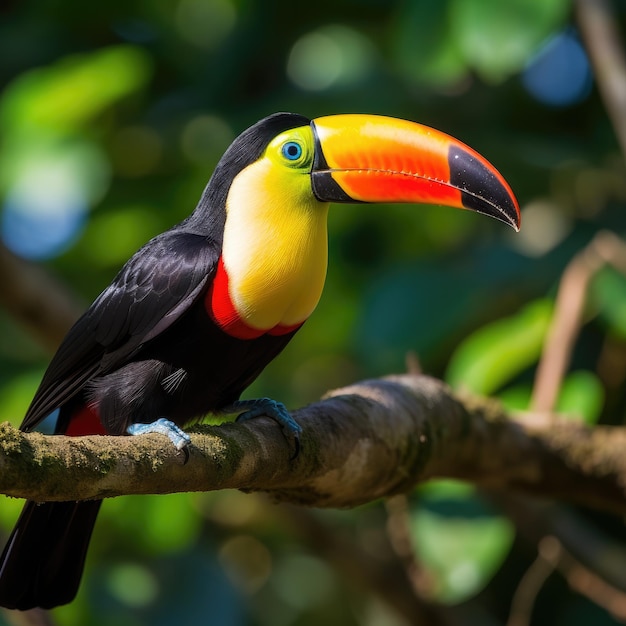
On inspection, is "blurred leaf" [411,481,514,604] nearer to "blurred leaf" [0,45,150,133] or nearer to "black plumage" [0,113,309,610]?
"black plumage" [0,113,309,610]

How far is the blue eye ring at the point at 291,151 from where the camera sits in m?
2.77

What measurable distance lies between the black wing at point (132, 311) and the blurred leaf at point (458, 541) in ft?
4.08

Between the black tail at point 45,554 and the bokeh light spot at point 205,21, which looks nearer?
the black tail at point 45,554

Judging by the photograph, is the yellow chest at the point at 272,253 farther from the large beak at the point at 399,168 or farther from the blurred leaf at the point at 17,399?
the blurred leaf at the point at 17,399

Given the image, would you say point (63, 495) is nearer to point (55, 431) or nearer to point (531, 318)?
point (55, 431)

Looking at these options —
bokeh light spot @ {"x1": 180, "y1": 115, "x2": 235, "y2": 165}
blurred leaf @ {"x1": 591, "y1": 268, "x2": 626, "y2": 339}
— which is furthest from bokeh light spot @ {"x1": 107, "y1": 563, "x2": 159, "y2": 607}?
blurred leaf @ {"x1": 591, "y1": 268, "x2": 626, "y2": 339}

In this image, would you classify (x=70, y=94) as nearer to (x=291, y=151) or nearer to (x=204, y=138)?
(x=204, y=138)

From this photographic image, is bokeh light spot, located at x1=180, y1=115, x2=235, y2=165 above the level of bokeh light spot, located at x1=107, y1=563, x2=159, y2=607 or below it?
above

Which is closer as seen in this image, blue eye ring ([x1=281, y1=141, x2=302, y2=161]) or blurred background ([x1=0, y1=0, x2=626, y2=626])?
blue eye ring ([x1=281, y1=141, x2=302, y2=161])

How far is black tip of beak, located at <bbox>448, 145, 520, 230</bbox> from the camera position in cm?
275

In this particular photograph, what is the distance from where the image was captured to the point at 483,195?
2.79m

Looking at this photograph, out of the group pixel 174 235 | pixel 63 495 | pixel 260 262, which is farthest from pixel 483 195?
pixel 63 495

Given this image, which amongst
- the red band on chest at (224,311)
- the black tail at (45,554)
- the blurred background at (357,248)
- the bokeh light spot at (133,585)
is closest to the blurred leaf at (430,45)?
the blurred background at (357,248)

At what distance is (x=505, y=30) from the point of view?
3.40 meters
